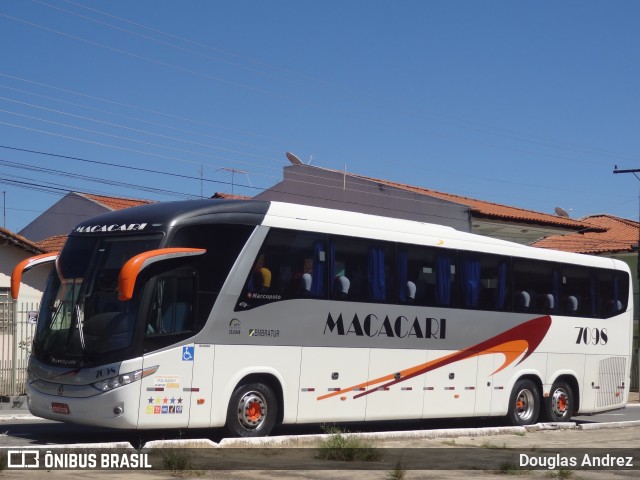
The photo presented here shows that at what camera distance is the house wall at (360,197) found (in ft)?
136

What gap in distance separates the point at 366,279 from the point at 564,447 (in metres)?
4.15

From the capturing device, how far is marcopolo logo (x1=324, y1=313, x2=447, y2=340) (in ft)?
54.5

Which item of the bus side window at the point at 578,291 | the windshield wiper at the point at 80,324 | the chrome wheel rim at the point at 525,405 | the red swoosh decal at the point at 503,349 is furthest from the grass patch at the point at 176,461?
the bus side window at the point at 578,291

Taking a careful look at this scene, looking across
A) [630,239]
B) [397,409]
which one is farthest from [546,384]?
[630,239]

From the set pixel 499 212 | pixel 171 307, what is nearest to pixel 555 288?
pixel 171 307

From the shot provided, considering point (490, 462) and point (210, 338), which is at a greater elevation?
point (210, 338)

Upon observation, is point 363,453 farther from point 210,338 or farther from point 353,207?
point 353,207

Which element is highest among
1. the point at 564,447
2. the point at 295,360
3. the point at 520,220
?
the point at 520,220

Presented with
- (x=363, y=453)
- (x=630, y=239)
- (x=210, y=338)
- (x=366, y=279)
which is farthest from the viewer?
(x=630, y=239)

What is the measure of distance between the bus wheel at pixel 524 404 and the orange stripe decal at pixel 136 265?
8.79m

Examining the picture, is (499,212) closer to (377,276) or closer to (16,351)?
(16,351)

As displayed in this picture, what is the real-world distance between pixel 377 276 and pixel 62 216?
134 ft

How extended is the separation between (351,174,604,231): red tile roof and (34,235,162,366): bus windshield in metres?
27.1

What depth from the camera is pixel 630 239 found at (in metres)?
49.3
